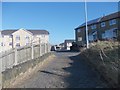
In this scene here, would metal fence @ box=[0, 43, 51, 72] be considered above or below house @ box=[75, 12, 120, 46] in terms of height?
below

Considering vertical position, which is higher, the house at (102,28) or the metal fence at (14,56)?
the house at (102,28)

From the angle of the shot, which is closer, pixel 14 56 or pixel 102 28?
pixel 14 56

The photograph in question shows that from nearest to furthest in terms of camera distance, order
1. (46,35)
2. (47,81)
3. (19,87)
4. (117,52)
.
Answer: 1. (19,87)
2. (47,81)
3. (117,52)
4. (46,35)

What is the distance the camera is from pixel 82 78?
11195 mm

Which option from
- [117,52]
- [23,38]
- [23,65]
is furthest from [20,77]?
[23,38]

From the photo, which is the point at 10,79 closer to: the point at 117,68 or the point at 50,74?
the point at 50,74

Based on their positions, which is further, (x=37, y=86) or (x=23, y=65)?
(x=23, y=65)

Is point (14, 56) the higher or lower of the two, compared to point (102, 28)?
lower

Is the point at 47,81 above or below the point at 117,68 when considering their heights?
below

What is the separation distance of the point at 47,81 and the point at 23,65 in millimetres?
2128

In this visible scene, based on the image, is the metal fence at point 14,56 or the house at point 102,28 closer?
the metal fence at point 14,56

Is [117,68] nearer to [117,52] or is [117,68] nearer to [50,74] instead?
[117,52]

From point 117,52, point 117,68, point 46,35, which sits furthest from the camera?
point 46,35

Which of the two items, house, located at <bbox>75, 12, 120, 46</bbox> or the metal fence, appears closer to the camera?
the metal fence
